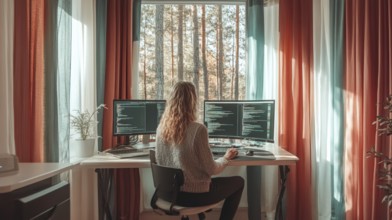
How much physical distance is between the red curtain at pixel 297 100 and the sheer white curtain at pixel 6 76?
2086mm

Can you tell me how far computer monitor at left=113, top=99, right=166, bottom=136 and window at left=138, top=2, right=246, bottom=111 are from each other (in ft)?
1.22

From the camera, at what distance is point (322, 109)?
2.94 m

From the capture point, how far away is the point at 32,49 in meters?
1.79

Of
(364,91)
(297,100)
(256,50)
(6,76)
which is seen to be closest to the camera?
(6,76)

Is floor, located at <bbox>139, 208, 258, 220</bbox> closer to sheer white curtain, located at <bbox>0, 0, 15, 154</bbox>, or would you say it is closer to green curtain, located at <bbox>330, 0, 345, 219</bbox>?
green curtain, located at <bbox>330, 0, 345, 219</bbox>

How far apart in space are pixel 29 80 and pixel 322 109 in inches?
92.3

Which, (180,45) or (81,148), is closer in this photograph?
(81,148)

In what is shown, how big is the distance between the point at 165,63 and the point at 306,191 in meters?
1.73

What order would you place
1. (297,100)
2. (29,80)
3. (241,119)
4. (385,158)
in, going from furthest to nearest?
(297,100), (241,119), (385,158), (29,80)

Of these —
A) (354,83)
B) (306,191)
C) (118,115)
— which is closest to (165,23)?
(118,115)

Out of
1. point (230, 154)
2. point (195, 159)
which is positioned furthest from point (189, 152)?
point (230, 154)

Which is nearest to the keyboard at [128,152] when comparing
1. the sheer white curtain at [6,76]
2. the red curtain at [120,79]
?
the red curtain at [120,79]

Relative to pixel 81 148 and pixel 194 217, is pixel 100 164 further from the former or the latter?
pixel 194 217

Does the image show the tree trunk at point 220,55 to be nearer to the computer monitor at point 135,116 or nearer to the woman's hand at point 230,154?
the computer monitor at point 135,116
